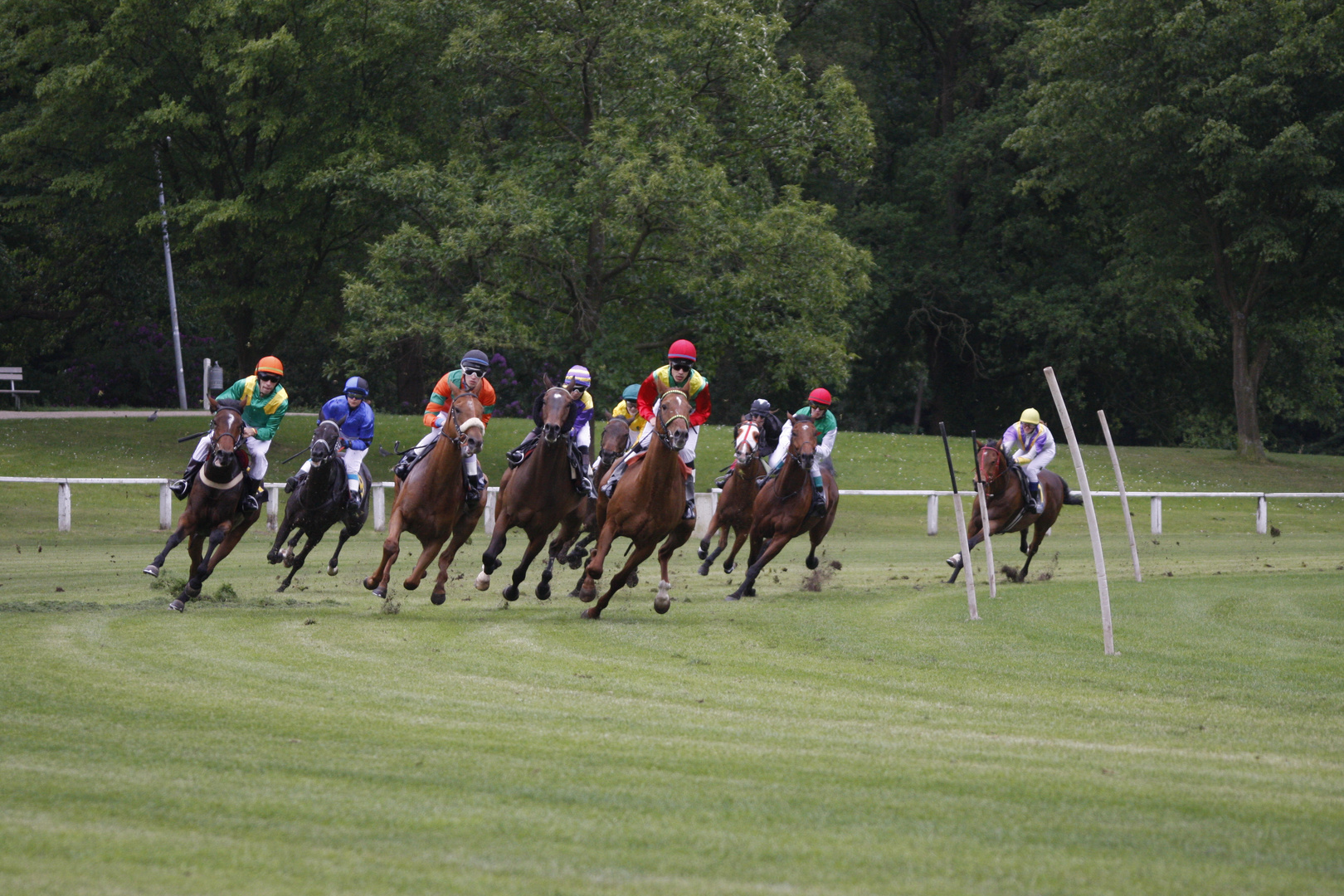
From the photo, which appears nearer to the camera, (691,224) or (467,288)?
(691,224)

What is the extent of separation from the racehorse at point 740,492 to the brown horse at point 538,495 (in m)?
4.30

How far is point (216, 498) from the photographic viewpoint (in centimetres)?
1410

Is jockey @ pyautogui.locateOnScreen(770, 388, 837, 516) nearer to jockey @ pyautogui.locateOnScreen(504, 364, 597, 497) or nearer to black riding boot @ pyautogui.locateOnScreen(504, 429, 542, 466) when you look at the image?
jockey @ pyautogui.locateOnScreen(504, 364, 597, 497)

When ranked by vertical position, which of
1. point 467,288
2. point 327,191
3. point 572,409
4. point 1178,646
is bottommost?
point 1178,646

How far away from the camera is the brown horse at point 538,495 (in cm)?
1383

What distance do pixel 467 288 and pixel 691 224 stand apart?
562 centimetres

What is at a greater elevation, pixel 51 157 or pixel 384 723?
pixel 51 157

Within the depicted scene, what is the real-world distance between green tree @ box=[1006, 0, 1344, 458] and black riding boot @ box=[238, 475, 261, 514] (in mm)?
30199

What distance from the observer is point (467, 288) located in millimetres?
31500

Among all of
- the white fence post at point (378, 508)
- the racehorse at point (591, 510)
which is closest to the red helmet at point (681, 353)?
the racehorse at point (591, 510)

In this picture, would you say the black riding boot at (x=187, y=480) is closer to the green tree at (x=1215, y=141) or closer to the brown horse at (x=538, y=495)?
the brown horse at (x=538, y=495)

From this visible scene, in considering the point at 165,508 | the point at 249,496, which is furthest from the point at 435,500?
the point at 165,508

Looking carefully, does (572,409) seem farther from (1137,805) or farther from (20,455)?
(20,455)

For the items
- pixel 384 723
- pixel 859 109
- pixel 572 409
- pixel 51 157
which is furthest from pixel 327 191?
pixel 384 723
